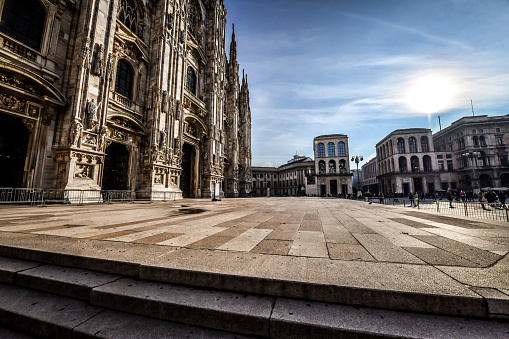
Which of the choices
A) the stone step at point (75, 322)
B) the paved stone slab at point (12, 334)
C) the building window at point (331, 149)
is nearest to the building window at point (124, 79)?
the stone step at point (75, 322)

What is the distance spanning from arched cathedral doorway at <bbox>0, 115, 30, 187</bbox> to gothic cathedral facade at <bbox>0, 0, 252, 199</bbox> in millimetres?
58

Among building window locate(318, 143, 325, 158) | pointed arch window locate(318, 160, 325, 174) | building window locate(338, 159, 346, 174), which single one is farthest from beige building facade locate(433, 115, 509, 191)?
building window locate(318, 143, 325, 158)

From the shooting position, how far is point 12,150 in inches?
437

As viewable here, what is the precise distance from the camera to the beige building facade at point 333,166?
55969 mm

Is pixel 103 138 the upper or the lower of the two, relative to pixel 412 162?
lower

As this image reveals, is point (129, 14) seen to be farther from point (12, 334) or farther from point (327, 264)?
point (327, 264)

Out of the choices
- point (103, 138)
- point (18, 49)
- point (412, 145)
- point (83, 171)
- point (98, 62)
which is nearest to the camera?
point (18, 49)

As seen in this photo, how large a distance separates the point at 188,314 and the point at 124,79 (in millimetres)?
19076

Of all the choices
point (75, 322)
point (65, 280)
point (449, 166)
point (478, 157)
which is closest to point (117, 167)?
point (65, 280)

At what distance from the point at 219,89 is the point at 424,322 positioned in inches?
1162

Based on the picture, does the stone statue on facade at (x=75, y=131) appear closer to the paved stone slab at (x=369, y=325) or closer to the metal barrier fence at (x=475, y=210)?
the paved stone slab at (x=369, y=325)

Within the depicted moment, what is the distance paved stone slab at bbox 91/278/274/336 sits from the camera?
61.2 inches

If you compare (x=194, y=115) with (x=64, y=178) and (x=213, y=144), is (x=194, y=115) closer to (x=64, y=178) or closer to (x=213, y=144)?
(x=213, y=144)

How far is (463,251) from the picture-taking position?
9.05 feet
